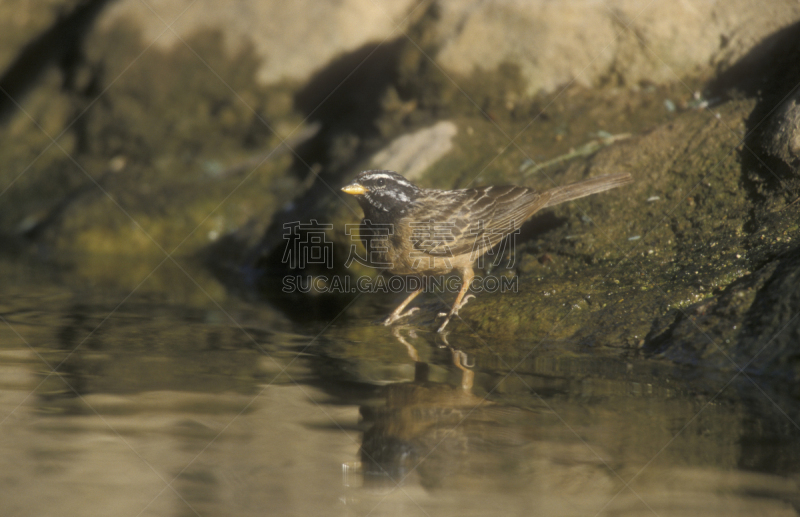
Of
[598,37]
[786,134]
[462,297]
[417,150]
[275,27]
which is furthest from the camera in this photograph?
[275,27]

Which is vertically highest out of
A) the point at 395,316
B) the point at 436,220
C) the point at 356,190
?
the point at 356,190

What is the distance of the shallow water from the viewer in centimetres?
286

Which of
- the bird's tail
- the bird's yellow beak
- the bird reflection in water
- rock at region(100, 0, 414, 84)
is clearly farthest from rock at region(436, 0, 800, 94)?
the bird reflection in water

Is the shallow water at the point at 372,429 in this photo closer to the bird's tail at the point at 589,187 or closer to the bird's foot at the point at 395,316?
the bird's foot at the point at 395,316

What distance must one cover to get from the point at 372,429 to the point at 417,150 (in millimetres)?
5159

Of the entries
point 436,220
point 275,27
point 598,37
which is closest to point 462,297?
point 436,220

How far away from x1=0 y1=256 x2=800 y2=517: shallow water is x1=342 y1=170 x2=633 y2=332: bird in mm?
842

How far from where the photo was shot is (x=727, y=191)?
5902mm

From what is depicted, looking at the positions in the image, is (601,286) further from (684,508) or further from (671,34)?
(671,34)

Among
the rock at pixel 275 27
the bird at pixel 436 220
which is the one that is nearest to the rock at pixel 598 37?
the rock at pixel 275 27

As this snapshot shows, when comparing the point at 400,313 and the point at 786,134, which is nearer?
the point at 786,134

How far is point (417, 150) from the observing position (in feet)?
26.9

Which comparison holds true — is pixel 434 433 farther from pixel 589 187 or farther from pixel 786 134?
pixel 786 134

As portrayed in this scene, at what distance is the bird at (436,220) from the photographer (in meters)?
5.98
